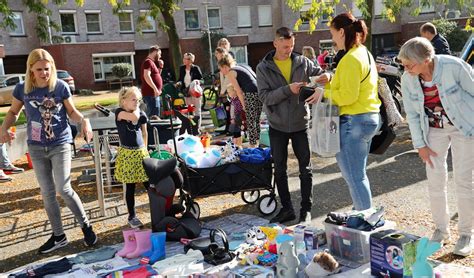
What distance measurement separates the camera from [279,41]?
4.66 m

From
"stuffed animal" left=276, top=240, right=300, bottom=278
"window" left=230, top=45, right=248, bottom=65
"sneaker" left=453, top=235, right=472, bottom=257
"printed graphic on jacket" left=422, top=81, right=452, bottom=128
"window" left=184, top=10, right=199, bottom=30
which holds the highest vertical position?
"window" left=184, top=10, right=199, bottom=30

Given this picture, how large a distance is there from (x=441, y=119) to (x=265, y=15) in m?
33.7

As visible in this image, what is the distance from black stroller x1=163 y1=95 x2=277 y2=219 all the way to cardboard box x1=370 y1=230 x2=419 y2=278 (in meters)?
1.83

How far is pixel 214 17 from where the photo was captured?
35094 mm

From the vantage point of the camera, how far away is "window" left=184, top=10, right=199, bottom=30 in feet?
113

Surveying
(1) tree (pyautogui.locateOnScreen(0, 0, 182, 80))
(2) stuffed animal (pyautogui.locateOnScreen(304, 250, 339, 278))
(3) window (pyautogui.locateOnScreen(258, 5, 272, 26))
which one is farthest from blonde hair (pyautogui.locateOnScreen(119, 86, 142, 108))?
(3) window (pyautogui.locateOnScreen(258, 5, 272, 26))

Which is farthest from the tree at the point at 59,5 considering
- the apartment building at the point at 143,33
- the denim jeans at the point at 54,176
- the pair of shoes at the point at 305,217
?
the apartment building at the point at 143,33

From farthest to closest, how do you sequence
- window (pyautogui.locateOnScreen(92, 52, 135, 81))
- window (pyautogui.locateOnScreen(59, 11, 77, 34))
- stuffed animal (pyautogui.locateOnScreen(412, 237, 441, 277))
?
1. window (pyautogui.locateOnScreen(92, 52, 135, 81))
2. window (pyautogui.locateOnScreen(59, 11, 77, 34))
3. stuffed animal (pyautogui.locateOnScreen(412, 237, 441, 277))

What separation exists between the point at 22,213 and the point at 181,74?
17.7ft

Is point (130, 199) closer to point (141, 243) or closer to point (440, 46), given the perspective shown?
point (141, 243)

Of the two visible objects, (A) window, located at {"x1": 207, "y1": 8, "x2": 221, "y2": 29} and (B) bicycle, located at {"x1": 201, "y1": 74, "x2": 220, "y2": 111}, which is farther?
(A) window, located at {"x1": 207, "y1": 8, "x2": 221, "y2": 29}

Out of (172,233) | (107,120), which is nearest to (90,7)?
(107,120)

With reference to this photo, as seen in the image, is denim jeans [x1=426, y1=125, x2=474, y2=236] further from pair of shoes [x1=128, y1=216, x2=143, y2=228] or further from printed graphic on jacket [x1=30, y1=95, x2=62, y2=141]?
printed graphic on jacket [x1=30, y1=95, x2=62, y2=141]

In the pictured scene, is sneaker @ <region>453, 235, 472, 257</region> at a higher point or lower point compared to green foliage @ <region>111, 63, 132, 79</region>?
lower
